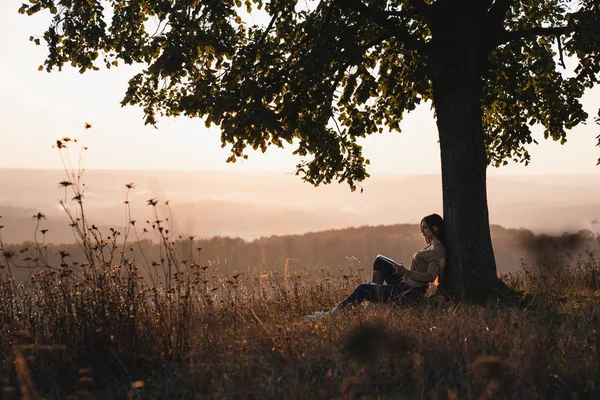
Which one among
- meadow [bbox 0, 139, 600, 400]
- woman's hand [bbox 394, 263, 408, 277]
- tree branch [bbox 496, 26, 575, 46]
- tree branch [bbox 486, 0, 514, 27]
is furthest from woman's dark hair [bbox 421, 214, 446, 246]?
tree branch [bbox 486, 0, 514, 27]

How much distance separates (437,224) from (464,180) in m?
0.86

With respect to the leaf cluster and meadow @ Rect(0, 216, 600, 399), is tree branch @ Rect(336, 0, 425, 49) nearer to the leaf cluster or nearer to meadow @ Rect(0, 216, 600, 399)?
the leaf cluster

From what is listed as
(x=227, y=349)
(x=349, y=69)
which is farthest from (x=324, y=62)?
(x=227, y=349)

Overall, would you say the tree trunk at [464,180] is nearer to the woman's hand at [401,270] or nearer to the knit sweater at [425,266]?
the knit sweater at [425,266]

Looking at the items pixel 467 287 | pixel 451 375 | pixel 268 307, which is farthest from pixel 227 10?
pixel 451 375

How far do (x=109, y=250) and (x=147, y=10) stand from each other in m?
7.08

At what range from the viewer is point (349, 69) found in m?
10.5

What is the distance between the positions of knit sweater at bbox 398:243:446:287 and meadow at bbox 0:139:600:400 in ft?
5.38

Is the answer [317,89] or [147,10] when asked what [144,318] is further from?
[147,10]

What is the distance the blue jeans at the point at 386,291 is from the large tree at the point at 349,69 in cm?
73

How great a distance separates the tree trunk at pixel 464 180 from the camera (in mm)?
9727

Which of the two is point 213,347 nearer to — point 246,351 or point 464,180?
point 246,351

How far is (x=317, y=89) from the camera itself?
31.8ft

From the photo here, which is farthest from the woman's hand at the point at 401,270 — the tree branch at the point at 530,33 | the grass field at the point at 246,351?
the tree branch at the point at 530,33
